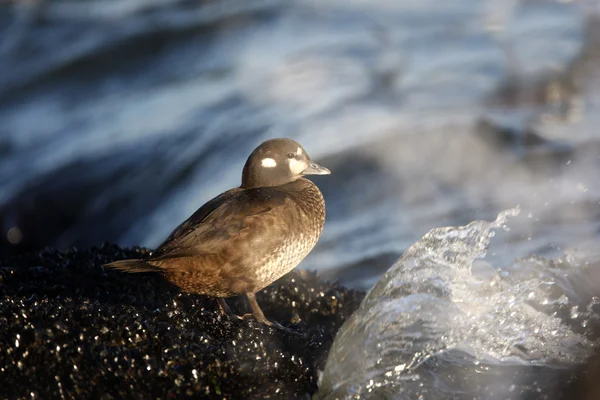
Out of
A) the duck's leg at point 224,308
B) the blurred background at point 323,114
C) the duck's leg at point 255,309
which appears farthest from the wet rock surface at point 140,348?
the blurred background at point 323,114

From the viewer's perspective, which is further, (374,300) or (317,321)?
(317,321)

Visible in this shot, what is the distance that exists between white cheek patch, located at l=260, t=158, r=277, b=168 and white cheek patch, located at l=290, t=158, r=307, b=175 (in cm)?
13

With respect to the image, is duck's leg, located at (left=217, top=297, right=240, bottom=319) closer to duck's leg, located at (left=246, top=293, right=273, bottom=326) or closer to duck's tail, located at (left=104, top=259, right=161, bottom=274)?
duck's leg, located at (left=246, top=293, right=273, bottom=326)

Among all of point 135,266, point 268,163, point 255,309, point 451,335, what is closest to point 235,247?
point 255,309

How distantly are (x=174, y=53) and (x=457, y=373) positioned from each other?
713 cm

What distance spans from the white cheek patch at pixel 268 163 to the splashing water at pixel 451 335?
984 millimetres

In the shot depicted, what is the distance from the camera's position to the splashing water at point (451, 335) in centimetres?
396

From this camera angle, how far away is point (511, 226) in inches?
257

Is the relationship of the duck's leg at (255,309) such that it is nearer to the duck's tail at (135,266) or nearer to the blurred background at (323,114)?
the duck's tail at (135,266)

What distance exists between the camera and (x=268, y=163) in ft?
15.9

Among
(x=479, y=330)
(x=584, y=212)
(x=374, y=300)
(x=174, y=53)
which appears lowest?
(x=584, y=212)

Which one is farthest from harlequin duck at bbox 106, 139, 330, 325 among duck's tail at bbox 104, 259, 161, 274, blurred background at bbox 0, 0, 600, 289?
blurred background at bbox 0, 0, 600, 289

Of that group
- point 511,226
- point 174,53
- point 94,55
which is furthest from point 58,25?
point 511,226

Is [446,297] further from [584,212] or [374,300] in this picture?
[584,212]
